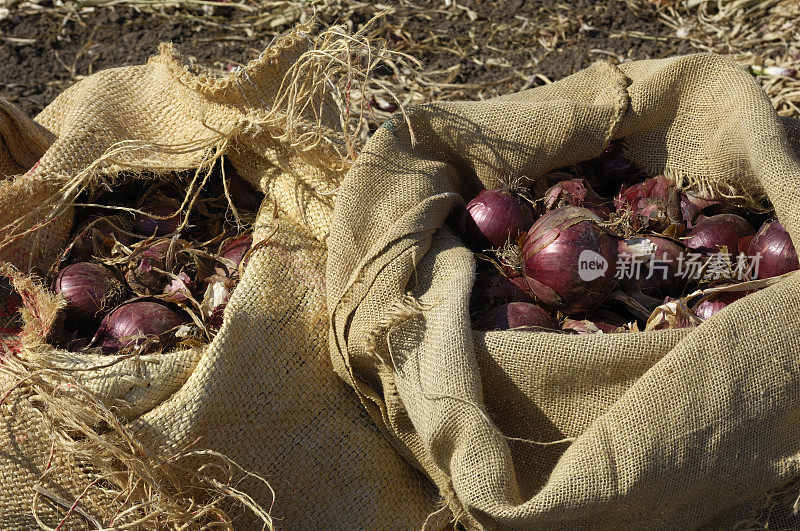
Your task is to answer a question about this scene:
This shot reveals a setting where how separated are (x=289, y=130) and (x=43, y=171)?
2.32 feet

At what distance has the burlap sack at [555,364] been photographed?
143 cm

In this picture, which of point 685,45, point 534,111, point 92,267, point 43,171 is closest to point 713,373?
point 534,111

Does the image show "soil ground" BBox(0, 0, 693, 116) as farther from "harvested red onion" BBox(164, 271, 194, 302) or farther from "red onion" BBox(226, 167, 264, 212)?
"harvested red onion" BBox(164, 271, 194, 302)

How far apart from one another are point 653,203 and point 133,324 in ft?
4.77

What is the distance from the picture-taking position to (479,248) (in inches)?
78.8

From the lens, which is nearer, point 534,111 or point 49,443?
point 49,443

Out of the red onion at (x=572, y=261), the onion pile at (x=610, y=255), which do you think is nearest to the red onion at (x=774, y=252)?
the onion pile at (x=610, y=255)

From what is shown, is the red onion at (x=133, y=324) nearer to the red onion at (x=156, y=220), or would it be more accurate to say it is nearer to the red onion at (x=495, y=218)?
the red onion at (x=156, y=220)

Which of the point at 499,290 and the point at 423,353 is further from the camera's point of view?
the point at 499,290

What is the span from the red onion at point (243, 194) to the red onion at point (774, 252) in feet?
4.73

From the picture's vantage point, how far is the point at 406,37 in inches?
145

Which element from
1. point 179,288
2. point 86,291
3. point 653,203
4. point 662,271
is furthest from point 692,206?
point 86,291

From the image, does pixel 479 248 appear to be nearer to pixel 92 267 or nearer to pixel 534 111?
pixel 534 111

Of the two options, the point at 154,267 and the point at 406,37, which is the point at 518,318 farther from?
the point at 406,37
